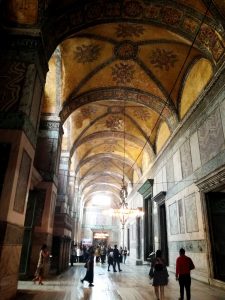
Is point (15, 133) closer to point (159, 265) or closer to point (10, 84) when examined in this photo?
point (10, 84)

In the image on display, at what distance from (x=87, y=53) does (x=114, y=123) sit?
5.23 metres

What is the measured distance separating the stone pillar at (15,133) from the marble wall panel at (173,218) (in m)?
6.02

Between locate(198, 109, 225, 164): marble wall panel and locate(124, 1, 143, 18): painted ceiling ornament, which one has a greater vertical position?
locate(124, 1, 143, 18): painted ceiling ornament

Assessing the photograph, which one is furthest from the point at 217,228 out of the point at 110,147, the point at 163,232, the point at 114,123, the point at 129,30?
the point at 110,147

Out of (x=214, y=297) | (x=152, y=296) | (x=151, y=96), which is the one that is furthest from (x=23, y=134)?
(x=151, y=96)

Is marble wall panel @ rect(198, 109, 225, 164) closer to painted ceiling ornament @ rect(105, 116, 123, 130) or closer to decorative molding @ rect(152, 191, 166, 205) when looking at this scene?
decorative molding @ rect(152, 191, 166, 205)

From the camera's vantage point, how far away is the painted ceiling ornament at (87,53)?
8391mm

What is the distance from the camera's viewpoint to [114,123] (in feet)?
44.0

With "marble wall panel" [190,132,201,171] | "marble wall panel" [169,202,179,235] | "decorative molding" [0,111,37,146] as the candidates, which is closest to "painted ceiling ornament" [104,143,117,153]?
"marble wall panel" [169,202,179,235]

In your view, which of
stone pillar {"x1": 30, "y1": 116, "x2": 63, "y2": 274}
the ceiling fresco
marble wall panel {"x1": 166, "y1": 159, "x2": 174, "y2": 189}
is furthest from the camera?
marble wall panel {"x1": 166, "y1": 159, "x2": 174, "y2": 189}

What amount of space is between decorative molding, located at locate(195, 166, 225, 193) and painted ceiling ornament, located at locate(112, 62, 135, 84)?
4.60 metres

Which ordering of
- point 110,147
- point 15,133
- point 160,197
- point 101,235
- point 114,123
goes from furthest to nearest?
point 101,235 → point 110,147 → point 114,123 → point 160,197 → point 15,133

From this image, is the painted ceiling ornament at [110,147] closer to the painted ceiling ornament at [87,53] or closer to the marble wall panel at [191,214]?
the painted ceiling ornament at [87,53]

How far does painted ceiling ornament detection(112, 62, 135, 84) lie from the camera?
30.7 feet
